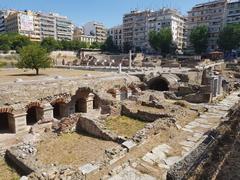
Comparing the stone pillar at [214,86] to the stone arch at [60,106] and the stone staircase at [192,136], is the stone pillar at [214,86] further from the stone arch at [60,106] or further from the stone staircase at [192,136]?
the stone arch at [60,106]

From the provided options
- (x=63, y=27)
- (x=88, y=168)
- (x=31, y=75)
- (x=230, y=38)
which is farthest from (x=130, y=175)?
(x=63, y=27)

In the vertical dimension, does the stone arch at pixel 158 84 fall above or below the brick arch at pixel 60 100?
above

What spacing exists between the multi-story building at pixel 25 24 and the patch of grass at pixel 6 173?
87793 mm

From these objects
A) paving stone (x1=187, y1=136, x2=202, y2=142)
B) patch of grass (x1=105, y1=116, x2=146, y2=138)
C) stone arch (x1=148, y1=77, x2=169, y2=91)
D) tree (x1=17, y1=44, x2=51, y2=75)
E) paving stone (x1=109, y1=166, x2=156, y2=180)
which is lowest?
paving stone (x1=109, y1=166, x2=156, y2=180)

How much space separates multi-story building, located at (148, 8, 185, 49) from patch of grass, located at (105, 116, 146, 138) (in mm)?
72393

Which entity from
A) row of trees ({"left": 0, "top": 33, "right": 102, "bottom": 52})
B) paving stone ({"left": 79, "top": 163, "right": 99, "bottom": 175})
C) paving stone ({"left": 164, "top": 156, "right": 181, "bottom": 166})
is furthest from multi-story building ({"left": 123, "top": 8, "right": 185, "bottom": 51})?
paving stone ({"left": 79, "top": 163, "right": 99, "bottom": 175})

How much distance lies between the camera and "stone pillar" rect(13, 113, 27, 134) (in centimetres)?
1514

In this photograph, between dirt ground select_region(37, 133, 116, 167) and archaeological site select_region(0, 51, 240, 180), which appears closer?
archaeological site select_region(0, 51, 240, 180)

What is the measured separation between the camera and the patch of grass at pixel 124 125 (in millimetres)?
12070

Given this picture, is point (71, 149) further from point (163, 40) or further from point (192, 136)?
point (163, 40)

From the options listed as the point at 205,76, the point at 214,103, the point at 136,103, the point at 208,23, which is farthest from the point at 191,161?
the point at 208,23

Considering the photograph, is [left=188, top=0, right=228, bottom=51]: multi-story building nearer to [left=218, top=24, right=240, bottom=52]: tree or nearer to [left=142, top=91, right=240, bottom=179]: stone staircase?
[left=218, top=24, right=240, bottom=52]: tree

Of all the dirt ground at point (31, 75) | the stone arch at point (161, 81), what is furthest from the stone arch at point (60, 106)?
the stone arch at point (161, 81)

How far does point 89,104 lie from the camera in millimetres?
20375
